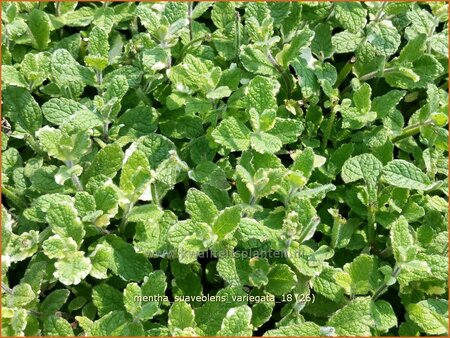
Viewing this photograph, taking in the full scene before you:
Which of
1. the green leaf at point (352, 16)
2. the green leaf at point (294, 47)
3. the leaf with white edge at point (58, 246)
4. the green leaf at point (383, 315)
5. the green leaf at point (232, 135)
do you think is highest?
the green leaf at point (352, 16)

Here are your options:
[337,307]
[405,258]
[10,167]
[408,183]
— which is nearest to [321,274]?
[337,307]

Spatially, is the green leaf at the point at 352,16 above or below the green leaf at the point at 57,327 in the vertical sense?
above

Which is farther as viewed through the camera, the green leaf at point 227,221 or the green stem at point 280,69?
the green stem at point 280,69

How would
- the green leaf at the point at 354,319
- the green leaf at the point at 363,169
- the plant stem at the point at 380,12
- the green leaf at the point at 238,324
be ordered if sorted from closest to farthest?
the green leaf at the point at 238,324
the green leaf at the point at 354,319
the green leaf at the point at 363,169
the plant stem at the point at 380,12

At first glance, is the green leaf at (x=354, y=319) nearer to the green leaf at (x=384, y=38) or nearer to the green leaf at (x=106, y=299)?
the green leaf at (x=106, y=299)

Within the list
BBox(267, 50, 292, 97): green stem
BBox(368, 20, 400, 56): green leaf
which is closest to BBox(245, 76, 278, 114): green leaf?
BBox(267, 50, 292, 97): green stem

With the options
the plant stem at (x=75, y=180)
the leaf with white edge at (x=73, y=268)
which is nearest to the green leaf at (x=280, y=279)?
the leaf with white edge at (x=73, y=268)

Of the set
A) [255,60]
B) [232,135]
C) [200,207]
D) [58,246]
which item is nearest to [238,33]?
[255,60]

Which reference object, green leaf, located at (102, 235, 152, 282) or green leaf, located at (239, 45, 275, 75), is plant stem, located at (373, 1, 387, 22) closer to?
green leaf, located at (239, 45, 275, 75)

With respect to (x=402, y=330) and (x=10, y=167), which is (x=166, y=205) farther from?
Answer: (x=402, y=330)
